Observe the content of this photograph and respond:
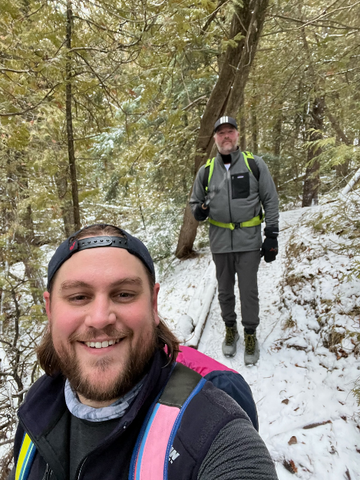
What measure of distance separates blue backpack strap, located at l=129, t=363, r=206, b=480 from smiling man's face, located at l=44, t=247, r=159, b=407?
8.0 inches

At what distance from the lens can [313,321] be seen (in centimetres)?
339

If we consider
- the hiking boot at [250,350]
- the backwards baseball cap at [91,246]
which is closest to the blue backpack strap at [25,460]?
the backwards baseball cap at [91,246]

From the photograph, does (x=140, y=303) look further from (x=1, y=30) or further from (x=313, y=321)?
(x=1, y=30)

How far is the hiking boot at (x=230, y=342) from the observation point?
362cm

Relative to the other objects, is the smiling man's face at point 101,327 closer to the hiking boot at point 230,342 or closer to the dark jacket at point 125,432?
the dark jacket at point 125,432

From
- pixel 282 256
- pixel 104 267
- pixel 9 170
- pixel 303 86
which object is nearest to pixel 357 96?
pixel 303 86

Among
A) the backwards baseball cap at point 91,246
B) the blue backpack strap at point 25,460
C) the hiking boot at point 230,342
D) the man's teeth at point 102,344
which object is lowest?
the hiking boot at point 230,342

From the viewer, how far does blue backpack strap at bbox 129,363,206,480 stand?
100 cm

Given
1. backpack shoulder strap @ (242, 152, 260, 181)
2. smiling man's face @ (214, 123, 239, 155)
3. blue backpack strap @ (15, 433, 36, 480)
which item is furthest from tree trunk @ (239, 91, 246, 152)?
blue backpack strap @ (15, 433, 36, 480)

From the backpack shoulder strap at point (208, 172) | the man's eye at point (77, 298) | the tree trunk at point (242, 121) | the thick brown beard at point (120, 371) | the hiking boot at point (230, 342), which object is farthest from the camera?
the tree trunk at point (242, 121)

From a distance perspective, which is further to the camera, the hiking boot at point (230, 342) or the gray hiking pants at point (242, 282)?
the hiking boot at point (230, 342)

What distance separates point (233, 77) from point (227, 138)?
3.40 meters

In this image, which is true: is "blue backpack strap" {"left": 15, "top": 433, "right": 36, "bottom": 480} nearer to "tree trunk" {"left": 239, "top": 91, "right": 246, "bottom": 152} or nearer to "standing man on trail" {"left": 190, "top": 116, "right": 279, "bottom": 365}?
"standing man on trail" {"left": 190, "top": 116, "right": 279, "bottom": 365}

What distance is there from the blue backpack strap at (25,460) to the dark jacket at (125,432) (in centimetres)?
3
